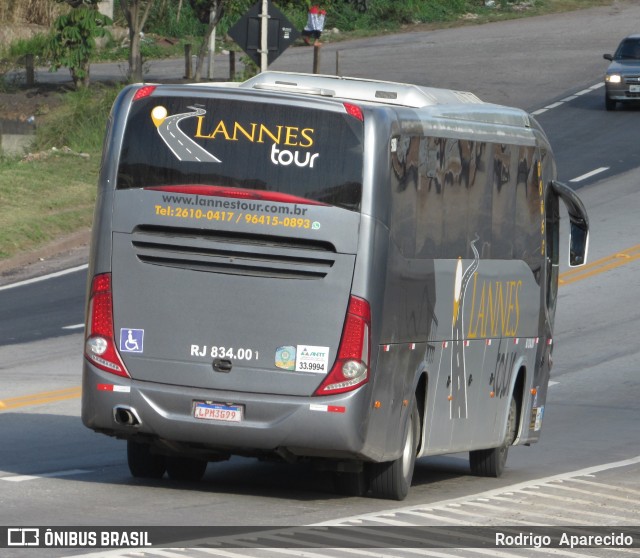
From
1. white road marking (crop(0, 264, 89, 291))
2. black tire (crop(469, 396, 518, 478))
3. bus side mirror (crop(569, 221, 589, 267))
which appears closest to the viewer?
black tire (crop(469, 396, 518, 478))

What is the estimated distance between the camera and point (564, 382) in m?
21.9

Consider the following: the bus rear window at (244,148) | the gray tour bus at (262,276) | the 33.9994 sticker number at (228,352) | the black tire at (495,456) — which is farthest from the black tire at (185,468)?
the black tire at (495,456)

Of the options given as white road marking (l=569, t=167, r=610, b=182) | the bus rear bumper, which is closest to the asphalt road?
white road marking (l=569, t=167, r=610, b=182)

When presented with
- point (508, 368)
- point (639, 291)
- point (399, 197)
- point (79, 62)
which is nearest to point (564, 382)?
point (639, 291)

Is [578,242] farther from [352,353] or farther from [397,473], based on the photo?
[352,353]

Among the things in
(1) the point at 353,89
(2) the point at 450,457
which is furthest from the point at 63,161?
(1) the point at 353,89

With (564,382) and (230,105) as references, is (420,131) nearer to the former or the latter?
(230,105)

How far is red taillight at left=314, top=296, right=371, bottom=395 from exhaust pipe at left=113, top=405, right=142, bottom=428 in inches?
51.4

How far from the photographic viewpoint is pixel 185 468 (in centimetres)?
1296

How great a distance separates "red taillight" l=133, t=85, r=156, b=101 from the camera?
38.5 feet

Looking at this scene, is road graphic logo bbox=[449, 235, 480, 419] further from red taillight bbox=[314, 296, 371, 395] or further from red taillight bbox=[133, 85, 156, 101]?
red taillight bbox=[133, 85, 156, 101]

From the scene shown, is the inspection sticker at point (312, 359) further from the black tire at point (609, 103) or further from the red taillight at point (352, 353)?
the black tire at point (609, 103)

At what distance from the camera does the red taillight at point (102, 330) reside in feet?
38.1

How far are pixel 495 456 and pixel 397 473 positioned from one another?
288cm
